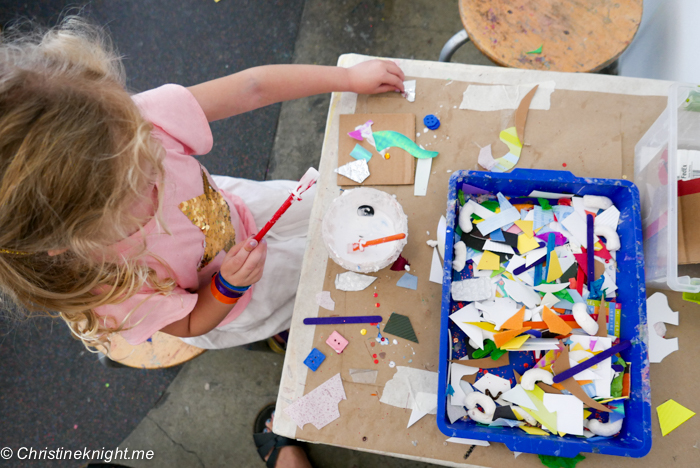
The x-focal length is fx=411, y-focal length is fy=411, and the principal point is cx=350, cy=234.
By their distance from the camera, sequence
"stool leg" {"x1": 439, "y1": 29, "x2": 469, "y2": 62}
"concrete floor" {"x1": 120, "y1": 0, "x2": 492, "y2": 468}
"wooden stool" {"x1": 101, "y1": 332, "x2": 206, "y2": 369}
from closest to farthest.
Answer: "wooden stool" {"x1": 101, "y1": 332, "x2": 206, "y2": 369}, "stool leg" {"x1": 439, "y1": 29, "x2": 469, "y2": 62}, "concrete floor" {"x1": 120, "y1": 0, "x2": 492, "y2": 468}

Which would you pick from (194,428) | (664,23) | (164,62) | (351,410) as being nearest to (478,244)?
(351,410)

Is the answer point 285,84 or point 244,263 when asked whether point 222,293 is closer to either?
point 244,263

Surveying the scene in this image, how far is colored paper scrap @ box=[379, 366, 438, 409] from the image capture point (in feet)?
2.41

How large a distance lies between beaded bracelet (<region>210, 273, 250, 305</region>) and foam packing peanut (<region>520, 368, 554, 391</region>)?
52 cm

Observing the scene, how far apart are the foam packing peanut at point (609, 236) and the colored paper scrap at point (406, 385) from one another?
0.38 meters

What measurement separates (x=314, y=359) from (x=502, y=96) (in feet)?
2.08

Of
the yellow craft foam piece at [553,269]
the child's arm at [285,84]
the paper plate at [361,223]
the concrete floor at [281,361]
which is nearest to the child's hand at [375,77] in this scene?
the child's arm at [285,84]

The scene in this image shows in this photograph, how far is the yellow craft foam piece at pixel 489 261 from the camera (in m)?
0.74

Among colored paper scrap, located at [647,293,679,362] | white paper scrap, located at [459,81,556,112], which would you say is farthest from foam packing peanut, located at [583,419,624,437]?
white paper scrap, located at [459,81,556,112]

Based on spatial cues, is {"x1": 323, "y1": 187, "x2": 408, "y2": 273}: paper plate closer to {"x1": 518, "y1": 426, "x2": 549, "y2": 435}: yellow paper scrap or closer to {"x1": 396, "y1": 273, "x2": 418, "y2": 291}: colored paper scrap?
{"x1": 396, "y1": 273, "x2": 418, "y2": 291}: colored paper scrap

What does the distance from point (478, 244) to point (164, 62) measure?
1.65 m

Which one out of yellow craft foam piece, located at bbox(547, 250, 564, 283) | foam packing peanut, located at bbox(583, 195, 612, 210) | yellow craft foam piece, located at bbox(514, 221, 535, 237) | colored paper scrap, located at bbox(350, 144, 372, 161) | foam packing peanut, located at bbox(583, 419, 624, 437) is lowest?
foam packing peanut, located at bbox(583, 419, 624, 437)

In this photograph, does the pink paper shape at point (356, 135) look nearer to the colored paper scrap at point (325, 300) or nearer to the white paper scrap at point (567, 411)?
the colored paper scrap at point (325, 300)

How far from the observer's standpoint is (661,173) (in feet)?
2.29
